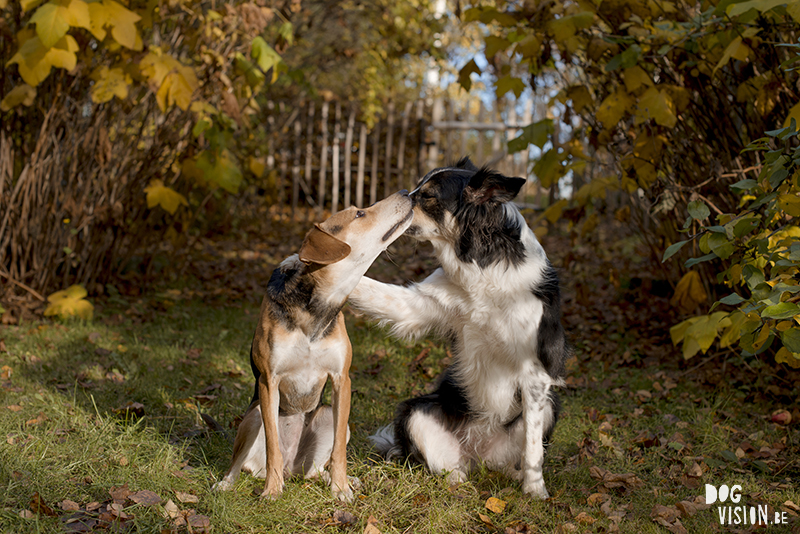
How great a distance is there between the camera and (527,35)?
3973 millimetres

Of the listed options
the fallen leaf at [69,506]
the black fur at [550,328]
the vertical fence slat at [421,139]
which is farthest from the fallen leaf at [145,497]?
the vertical fence slat at [421,139]

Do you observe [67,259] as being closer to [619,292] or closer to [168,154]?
[168,154]

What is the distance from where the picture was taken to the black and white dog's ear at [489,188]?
287 cm

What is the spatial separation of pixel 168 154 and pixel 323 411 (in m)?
3.67

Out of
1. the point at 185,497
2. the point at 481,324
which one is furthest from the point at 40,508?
the point at 481,324

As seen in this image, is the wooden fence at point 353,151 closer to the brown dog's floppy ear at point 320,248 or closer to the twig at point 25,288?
the twig at point 25,288

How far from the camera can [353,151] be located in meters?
12.4

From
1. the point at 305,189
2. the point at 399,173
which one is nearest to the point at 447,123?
the point at 399,173

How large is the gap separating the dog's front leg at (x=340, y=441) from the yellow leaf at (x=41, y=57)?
2.93 metres

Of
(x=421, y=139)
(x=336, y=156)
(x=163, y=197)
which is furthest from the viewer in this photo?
(x=421, y=139)

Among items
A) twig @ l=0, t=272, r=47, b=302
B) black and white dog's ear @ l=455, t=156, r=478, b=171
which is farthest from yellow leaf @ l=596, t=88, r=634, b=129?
twig @ l=0, t=272, r=47, b=302

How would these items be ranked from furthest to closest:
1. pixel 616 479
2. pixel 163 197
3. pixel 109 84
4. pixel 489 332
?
pixel 163 197
pixel 109 84
pixel 616 479
pixel 489 332

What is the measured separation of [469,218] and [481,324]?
520mm

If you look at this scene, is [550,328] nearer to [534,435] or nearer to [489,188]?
[534,435]
